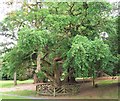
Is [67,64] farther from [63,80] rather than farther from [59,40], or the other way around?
[63,80]

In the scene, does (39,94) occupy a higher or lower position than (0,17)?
lower

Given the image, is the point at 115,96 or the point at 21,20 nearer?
the point at 115,96

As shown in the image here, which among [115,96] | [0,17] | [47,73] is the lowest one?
[115,96]

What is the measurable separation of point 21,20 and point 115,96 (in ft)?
16.5

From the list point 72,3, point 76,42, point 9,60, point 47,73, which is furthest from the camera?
point 47,73

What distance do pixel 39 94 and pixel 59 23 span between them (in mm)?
3651

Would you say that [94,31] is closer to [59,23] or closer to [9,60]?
[59,23]

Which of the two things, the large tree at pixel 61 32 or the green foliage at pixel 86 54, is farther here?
the large tree at pixel 61 32

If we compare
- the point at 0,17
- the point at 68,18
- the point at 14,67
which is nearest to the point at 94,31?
the point at 68,18

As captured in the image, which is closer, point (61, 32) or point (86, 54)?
point (86, 54)

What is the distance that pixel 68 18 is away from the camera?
29.5ft

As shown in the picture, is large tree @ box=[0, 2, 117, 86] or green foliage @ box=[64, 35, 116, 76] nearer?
green foliage @ box=[64, 35, 116, 76]

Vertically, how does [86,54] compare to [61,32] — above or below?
below

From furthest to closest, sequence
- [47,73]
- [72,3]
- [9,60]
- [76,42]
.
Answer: [47,73] → [9,60] → [72,3] → [76,42]
